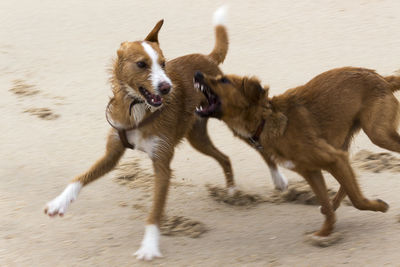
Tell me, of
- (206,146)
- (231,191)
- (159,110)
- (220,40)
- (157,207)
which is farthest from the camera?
(220,40)

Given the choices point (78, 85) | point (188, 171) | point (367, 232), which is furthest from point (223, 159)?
point (78, 85)

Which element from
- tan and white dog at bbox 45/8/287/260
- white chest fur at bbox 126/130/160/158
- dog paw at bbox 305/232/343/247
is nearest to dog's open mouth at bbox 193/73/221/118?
tan and white dog at bbox 45/8/287/260

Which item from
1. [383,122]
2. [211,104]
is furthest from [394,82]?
[211,104]

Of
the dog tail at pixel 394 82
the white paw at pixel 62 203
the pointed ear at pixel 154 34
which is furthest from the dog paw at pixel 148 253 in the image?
the dog tail at pixel 394 82

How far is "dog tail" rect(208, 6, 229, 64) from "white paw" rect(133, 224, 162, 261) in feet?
5.84

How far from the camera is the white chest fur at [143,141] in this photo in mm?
5156

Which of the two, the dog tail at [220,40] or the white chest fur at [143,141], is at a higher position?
the dog tail at [220,40]

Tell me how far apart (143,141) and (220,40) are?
1.49 metres

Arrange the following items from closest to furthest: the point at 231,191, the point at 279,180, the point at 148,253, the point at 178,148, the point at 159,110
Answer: the point at 148,253 < the point at 159,110 < the point at 279,180 < the point at 231,191 < the point at 178,148

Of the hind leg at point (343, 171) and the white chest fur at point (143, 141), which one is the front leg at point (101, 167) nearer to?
the white chest fur at point (143, 141)

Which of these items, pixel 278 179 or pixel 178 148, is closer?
pixel 278 179

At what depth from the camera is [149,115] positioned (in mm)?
5117

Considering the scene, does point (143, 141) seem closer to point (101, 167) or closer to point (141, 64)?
point (101, 167)

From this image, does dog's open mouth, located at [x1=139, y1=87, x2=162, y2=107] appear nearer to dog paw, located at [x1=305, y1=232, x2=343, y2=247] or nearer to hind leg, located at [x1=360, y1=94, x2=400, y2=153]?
dog paw, located at [x1=305, y1=232, x2=343, y2=247]
